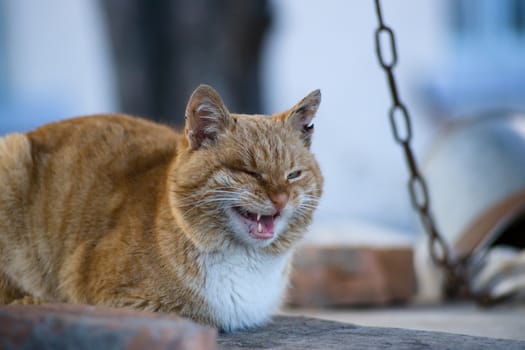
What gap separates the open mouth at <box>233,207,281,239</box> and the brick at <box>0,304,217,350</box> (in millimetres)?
A: 726

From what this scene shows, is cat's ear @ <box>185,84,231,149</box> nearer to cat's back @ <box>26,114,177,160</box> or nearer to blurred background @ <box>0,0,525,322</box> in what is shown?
cat's back @ <box>26,114,177,160</box>

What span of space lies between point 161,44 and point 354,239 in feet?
8.18

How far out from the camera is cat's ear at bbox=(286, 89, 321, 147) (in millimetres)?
3275

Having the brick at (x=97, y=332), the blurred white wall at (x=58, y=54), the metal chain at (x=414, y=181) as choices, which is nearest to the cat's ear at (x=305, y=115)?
the metal chain at (x=414, y=181)

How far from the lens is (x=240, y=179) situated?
3047 mm

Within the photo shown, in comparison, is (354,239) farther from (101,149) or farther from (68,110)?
(68,110)

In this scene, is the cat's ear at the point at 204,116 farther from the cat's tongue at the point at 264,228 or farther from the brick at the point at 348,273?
the brick at the point at 348,273

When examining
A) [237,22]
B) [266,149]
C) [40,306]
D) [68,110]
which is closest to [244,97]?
[237,22]

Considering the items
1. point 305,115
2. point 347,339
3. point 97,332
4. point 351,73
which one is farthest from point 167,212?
point 351,73

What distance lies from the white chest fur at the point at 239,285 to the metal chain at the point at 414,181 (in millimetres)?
1040

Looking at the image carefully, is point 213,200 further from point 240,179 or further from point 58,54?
point 58,54

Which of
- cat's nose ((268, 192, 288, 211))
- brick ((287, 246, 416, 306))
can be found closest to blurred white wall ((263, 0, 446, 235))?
brick ((287, 246, 416, 306))

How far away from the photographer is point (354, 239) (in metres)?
7.21

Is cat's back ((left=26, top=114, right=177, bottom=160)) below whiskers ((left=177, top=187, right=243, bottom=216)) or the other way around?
the other way around
